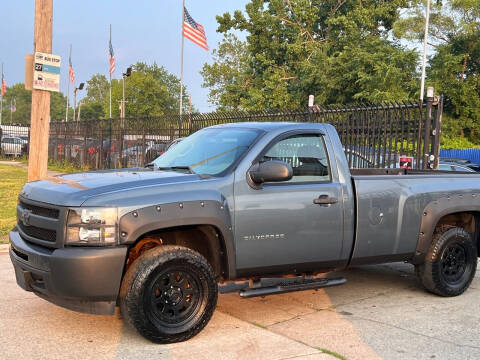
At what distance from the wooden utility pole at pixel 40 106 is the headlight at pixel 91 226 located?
4.78 m

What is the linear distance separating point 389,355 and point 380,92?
1234 inches

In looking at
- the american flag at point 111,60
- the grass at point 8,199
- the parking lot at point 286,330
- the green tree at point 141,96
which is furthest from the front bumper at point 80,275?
the green tree at point 141,96

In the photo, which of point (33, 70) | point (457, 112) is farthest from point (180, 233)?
point (457, 112)

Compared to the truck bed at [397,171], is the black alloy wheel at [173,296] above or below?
below

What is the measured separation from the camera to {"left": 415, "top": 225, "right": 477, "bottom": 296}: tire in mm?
5992

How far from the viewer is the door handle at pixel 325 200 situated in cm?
508

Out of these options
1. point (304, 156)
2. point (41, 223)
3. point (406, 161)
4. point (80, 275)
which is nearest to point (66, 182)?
point (41, 223)

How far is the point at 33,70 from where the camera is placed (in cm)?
845

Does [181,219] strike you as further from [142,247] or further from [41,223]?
[41,223]

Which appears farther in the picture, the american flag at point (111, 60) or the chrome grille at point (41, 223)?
the american flag at point (111, 60)

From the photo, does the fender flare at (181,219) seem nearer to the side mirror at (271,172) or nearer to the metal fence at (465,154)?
the side mirror at (271,172)

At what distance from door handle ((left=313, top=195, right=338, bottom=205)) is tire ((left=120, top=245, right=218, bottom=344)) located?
1.20m

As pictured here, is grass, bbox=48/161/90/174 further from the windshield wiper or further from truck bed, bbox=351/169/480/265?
truck bed, bbox=351/169/480/265

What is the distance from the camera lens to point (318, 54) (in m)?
39.4
